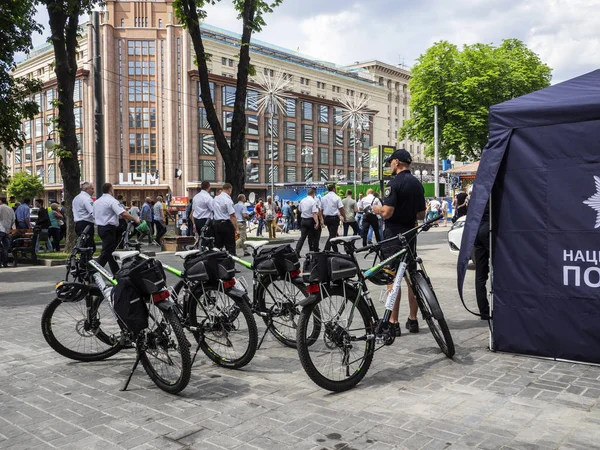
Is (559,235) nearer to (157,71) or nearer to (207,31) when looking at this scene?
(157,71)

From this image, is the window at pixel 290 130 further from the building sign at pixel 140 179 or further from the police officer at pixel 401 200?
the police officer at pixel 401 200

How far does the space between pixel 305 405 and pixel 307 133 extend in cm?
8152

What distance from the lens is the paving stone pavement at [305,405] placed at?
361 centimetres

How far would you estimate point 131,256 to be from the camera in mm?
4980

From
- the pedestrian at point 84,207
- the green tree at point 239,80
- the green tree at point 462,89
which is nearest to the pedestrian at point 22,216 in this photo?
the green tree at point 239,80

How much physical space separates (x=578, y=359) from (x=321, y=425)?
267cm

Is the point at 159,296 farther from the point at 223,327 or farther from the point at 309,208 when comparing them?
the point at 309,208

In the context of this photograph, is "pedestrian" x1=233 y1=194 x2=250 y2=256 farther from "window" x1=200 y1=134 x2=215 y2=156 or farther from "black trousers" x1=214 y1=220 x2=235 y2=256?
"window" x1=200 y1=134 x2=215 y2=156

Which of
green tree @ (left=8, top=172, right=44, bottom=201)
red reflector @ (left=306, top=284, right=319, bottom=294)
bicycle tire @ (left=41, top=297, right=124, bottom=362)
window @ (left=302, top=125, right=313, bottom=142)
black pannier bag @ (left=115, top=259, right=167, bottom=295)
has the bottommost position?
bicycle tire @ (left=41, top=297, right=124, bottom=362)

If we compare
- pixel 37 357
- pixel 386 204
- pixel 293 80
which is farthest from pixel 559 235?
pixel 293 80

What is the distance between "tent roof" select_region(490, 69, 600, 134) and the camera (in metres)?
4.96

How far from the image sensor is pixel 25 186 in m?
74.4

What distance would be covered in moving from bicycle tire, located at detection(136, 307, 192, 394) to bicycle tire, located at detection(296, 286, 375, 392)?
875mm

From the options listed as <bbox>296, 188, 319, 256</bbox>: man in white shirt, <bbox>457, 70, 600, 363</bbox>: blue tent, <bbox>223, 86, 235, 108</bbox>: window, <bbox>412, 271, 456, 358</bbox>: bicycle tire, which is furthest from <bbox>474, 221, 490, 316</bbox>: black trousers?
<bbox>223, 86, 235, 108</bbox>: window
